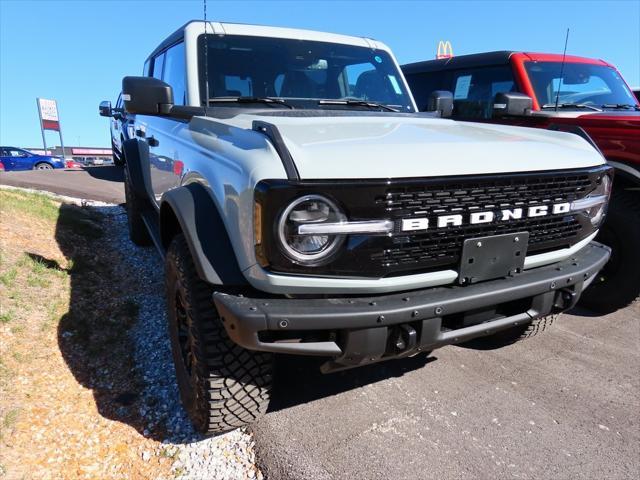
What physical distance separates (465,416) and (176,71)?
2.89 m

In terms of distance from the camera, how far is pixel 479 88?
17.4 feet

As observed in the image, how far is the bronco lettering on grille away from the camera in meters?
1.79

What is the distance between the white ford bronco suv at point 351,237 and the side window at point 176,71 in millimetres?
347

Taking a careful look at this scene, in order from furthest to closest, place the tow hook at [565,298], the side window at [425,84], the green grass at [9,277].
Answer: the side window at [425,84], the green grass at [9,277], the tow hook at [565,298]

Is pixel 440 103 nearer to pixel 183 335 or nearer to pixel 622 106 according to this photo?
pixel 622 106

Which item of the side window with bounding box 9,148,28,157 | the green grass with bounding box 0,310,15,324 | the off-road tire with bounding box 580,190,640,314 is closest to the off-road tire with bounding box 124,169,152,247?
the green grass with bounding box 0,310,15,324

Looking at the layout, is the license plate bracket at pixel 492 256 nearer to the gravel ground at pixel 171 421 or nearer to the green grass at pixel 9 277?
the gravel ground at pixel 171 421

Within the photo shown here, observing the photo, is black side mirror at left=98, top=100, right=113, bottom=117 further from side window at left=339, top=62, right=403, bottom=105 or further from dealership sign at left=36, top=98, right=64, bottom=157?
dealership sign at left=36, top=98, right=64, bottom=157

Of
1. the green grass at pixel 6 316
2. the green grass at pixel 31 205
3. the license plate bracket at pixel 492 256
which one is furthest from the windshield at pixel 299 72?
the green grass at pixel 31 205

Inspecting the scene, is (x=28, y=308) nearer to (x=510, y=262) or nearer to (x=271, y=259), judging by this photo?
(x=271, y=259)

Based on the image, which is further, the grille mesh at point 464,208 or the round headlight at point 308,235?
the grille mesh at point 464,208

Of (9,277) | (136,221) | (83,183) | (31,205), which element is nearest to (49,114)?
(83,183)

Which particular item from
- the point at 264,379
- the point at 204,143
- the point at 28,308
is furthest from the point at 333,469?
the point at 28,308

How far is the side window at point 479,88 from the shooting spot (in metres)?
5.02
